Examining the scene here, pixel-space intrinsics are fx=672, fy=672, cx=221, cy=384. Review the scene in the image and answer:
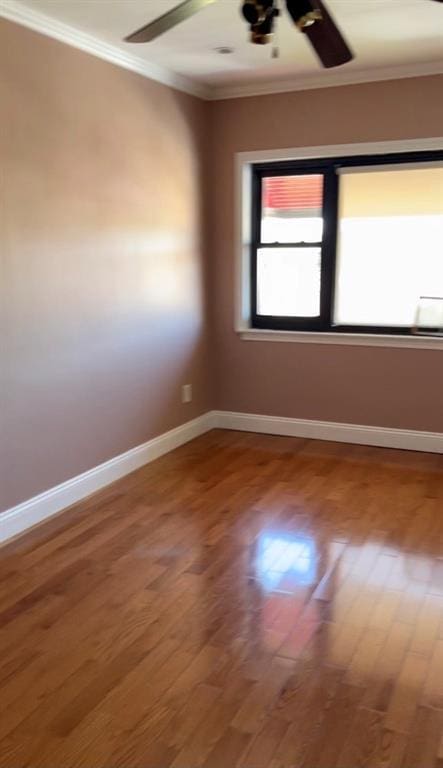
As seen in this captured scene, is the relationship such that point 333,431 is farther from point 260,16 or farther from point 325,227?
point 260,16

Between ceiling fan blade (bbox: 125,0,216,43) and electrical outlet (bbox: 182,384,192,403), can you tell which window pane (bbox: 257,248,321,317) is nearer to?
electrical outlet (bbox: 182,384,192,403)

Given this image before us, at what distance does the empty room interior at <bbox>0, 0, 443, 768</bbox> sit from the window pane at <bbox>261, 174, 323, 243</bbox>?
0.06 feet

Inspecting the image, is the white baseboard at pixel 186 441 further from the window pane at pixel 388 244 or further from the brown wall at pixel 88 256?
the window pane at pixel 388 244

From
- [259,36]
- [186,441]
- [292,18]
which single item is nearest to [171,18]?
[259,36]

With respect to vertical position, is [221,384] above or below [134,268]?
below

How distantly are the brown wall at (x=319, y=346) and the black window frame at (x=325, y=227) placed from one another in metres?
0.16

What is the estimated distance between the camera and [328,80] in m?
4.39

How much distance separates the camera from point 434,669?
2.23 m

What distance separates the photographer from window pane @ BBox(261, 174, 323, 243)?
15.8 ft

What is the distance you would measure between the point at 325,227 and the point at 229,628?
3.13 metres

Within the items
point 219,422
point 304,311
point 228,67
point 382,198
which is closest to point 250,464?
point 219,422

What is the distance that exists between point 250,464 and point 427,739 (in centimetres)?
255

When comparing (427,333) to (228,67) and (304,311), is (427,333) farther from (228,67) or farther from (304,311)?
(228,67)

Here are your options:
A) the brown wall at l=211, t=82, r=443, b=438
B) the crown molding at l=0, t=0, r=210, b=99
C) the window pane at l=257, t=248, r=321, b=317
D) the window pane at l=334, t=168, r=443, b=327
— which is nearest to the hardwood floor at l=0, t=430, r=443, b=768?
the brown wall at l=211, t=82, r=443, b=438
